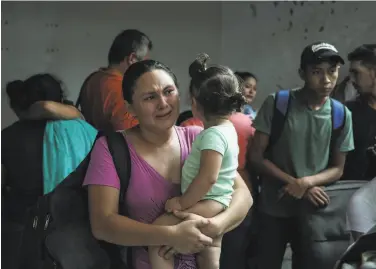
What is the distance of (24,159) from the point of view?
2.68 m

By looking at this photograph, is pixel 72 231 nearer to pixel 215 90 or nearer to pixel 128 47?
pixel 215 90

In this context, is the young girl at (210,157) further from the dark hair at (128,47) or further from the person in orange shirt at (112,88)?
the dark hair at (128,47)

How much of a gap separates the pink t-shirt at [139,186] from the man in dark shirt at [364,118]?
1202mm

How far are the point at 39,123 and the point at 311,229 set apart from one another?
4.25 ft

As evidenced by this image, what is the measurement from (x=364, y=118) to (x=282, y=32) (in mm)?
1965

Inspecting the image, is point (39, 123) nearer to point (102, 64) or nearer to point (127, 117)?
point (127, 117)

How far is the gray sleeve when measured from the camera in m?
2.27

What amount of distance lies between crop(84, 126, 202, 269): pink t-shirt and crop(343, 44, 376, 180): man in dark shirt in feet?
3.94

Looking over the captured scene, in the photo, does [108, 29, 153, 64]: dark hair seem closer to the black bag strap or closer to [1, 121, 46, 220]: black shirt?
[1, 121, 46, 220]: black shirt

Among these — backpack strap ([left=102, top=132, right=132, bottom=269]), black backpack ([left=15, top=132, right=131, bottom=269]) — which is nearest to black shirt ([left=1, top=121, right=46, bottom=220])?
black backpack ([left=15, top=132, right=131, bottom=269])

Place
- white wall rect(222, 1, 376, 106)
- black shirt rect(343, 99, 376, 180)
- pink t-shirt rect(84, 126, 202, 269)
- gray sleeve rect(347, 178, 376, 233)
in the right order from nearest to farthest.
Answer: pink t-shirt rect(84, 126, 202, 269), gray sleeve rect(347, 178, 376, 233), black shirt rect(343, 99, 376, 180), white wall rect(222, 1, 376, 106)

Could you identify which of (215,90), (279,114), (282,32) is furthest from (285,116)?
(282,32)

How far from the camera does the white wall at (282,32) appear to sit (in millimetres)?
4246

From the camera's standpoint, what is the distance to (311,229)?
2482 mm
